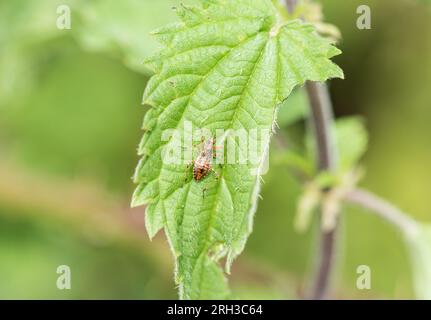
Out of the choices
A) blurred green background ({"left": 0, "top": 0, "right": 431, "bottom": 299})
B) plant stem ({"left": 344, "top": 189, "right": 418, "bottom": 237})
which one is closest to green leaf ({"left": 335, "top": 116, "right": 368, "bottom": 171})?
plant stem ({"left": 344, "top": 189, "right": 418, "bottom": 237})

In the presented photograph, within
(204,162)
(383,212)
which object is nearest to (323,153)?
(383,212)

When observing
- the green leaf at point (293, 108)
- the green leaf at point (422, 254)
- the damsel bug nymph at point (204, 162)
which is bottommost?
the green leaf at point (422, 254)

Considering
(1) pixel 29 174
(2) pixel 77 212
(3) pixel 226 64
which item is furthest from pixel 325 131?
(1) pixel 29 174

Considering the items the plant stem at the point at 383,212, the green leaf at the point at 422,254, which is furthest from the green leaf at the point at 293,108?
the green leaf at the point at 422,254

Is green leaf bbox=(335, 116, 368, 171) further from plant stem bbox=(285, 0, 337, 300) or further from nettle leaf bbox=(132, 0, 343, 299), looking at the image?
nettle leaf bbox=(132, 0, 343, 299)

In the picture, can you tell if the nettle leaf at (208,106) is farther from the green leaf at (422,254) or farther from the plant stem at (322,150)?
the green leaf at (422,254)

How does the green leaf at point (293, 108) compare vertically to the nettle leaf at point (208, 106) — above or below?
above

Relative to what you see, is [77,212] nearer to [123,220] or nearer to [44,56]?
[123,220]
